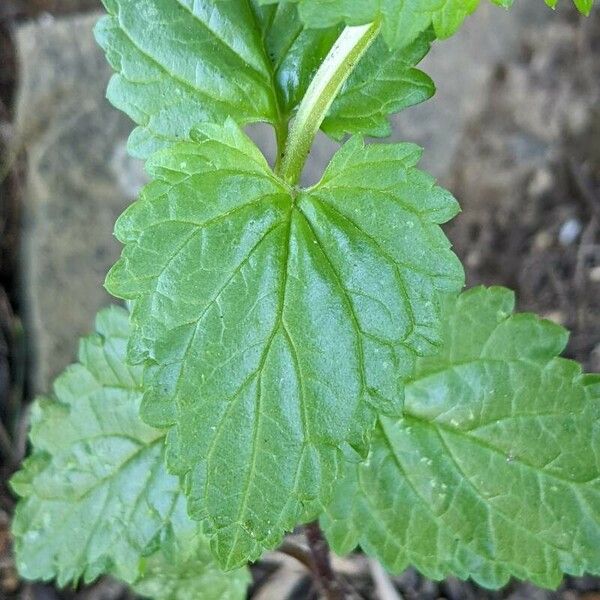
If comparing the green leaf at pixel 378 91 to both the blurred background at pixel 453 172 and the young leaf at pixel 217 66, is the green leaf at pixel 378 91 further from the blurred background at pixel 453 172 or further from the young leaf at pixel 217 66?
the blurred background at pixel 453 172

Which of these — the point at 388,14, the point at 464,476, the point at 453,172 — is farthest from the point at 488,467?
the point at 453,172

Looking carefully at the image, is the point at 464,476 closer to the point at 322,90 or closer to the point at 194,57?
the point at 322,90

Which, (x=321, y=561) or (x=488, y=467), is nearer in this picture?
(x=488, y=467)

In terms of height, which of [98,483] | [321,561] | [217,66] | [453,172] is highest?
[217,66]

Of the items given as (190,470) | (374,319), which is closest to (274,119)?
(374,319)

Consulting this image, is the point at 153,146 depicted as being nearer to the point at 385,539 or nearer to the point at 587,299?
the point at 385,539

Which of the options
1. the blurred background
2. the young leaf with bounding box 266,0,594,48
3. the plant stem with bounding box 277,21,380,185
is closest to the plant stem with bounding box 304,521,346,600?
the plant stem with bounding box 277,21,380,185

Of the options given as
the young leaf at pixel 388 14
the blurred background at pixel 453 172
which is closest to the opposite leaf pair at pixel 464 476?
the young leaf at pixel 388 14
